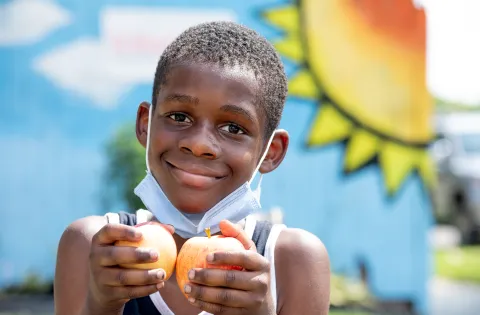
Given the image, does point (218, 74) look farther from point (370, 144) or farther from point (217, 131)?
point (370, 144)

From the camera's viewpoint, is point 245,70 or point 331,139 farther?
point 331,139

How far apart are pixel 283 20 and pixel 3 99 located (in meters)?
2.34

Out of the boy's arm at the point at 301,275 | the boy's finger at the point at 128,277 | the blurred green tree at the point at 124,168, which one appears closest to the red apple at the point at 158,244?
the boy's finger at the point at 128,277

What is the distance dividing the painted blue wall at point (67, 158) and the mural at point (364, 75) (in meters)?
0.12

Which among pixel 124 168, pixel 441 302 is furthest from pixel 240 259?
pixel 441 302

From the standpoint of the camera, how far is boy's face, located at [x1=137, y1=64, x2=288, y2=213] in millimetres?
1854

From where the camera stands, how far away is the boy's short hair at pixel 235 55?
1926 millimetres

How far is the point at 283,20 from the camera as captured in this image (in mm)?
5867

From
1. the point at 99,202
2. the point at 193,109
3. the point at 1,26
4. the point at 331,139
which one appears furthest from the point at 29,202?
the point at 193,109

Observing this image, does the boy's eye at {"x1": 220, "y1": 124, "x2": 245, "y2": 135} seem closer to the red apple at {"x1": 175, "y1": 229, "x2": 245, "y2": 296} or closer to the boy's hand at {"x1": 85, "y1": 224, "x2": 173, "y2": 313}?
the red apple at {"x1": 175, "y1": 229, "x2": 245, "y2": 296}

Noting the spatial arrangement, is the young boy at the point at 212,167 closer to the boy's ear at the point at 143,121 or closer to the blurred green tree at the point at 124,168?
the boy's ear at the point at 143,121

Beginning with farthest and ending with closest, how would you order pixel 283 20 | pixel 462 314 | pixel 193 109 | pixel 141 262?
1. pixel 462 314
2. pixel 283 20
3. pixel 193 109
4. pixel 141 262

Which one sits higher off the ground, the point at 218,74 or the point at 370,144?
the point at 218,74

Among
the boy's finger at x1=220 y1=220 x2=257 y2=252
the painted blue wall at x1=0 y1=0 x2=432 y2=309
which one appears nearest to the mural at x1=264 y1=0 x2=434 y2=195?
the painted blue wall at x1=0 y1=0 x2=432 y2=309
